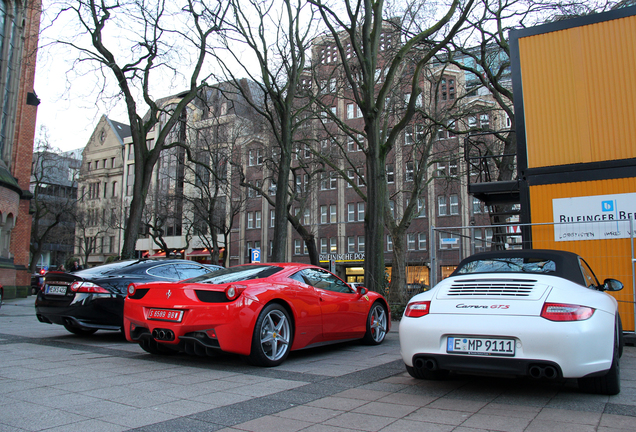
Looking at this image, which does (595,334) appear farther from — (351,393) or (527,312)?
(351,393)

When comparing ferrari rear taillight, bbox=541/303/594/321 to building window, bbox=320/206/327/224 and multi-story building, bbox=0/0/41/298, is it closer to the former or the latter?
multi-story building, bbox=0/0/41/298

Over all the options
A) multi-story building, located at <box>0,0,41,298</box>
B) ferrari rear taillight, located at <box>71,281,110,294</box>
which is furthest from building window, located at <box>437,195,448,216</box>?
ferrari rear taillight, located at <box>71,281,110,294</box>

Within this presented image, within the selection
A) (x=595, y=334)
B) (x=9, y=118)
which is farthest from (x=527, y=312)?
(x=9, y=118)

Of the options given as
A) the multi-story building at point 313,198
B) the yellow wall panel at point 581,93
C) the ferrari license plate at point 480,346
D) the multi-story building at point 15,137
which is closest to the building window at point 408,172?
the multi-story building at point 313,198

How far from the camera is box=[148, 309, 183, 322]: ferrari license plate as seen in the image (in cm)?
552

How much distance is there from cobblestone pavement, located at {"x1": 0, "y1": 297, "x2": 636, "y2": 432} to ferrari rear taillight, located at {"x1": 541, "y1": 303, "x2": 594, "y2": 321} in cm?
70

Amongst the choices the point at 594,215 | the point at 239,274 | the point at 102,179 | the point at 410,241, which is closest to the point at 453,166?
the point at 410,241

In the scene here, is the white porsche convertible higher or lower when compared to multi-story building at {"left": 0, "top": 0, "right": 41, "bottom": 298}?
lower

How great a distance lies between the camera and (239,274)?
632 centimetres

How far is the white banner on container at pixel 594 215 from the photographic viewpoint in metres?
8.43

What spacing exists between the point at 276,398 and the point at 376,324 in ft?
12.7

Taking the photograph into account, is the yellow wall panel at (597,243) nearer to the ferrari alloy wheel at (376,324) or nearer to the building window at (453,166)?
the ferrari alloy wheel at (376,324)

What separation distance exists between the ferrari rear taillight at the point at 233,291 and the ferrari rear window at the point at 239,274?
459 millimetres

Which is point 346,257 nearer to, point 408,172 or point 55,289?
point 408,172
